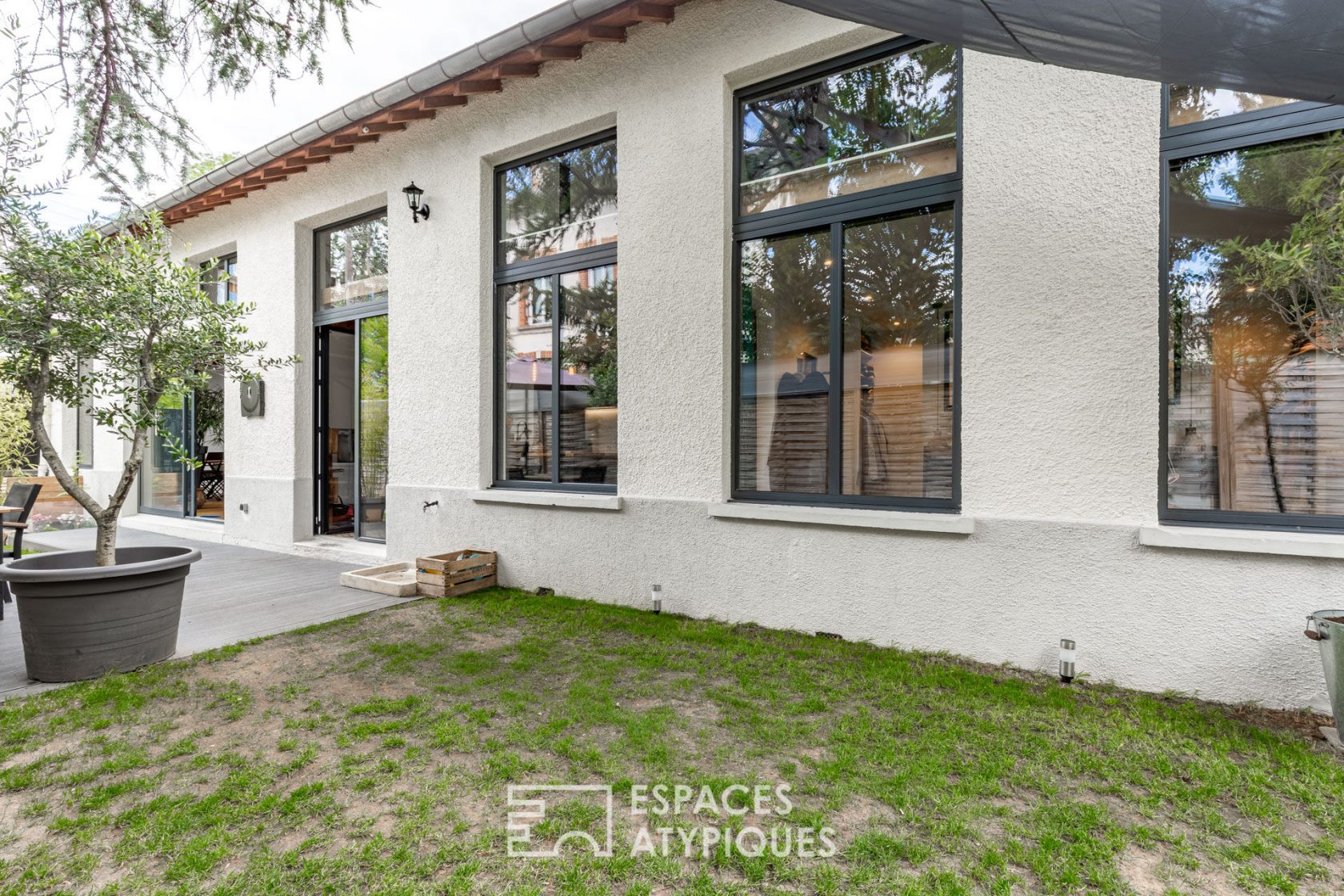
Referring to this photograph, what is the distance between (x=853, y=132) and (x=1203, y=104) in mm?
1667

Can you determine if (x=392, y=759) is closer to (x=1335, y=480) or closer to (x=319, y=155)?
(x=1335, y=480)

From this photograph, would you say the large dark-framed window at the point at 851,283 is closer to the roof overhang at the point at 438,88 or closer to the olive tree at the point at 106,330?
the roof overhang at the point at 438,88

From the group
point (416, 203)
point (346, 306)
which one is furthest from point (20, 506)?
point (416, 203)

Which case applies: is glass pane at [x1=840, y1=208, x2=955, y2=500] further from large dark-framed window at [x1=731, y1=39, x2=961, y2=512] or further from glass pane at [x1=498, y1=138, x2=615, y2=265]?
glass pane at [x1=498, y1=138, x2=615, y2=265]

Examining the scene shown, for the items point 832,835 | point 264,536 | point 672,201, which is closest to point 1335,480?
point 832,835

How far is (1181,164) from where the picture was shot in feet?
9.76

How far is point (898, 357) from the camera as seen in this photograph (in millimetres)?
3658

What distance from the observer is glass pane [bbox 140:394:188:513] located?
825cm

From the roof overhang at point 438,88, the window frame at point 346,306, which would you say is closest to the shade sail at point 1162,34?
the roof overhang at point 438,88

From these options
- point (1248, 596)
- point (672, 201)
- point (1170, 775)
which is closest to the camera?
point (1170, 775)

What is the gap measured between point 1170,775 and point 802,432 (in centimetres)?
236

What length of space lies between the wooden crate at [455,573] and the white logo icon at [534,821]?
2853 mm

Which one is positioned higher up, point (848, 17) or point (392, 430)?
point (848, 17)

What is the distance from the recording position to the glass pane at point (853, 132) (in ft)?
11.6
